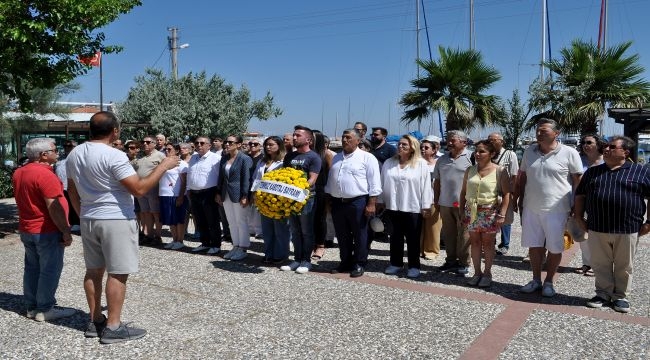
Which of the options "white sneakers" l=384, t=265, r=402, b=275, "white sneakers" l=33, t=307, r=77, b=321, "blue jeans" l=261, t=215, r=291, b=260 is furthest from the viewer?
"blue jeans" l=261, t=215, r=291, b=260

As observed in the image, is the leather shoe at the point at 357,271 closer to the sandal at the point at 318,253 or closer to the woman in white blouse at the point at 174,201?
the sandal at the point at 318,253

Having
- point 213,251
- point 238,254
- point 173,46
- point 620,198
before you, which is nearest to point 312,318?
point 238,254

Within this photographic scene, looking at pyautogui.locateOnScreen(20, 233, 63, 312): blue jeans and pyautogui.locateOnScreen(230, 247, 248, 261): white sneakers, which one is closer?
pyautogui.locateOnScreen(20, 233, 63, 312): blue jeans

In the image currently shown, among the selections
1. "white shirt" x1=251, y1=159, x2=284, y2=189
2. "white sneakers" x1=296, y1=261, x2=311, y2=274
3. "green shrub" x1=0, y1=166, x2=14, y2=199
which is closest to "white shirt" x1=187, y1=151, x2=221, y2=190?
"white shirt" x1=251, y1=159, x2=284, y2=189

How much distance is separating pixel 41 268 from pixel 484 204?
4458mm

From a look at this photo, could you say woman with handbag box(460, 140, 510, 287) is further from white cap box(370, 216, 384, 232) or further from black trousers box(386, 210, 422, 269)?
white cap box(370, 216, 384, 232)

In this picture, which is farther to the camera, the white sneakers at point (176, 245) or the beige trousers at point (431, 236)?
the white sneakers at point (176, 245)

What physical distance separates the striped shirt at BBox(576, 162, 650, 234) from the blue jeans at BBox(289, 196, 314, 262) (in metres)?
3.22

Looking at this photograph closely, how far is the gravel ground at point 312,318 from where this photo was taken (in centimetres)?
429

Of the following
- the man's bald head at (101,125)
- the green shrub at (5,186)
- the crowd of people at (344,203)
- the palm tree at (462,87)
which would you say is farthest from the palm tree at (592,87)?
the green shrub at (5,186)

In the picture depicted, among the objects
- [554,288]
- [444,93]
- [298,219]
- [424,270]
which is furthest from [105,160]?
[444,93]

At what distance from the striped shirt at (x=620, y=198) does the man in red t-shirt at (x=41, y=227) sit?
490 cm

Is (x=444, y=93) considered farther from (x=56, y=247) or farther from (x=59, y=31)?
(x=56, y=247)

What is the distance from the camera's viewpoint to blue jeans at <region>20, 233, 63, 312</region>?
4.88 metres
